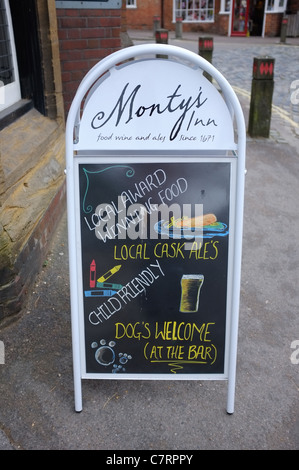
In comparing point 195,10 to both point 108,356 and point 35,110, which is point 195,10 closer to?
point 35,110

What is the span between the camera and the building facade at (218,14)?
74.8 ft

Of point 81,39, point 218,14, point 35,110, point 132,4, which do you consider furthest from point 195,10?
point 35,110

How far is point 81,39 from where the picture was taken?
4711mm

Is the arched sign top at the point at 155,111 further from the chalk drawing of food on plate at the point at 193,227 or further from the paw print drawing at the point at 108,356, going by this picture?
the paw print drawing at the point at 108,356

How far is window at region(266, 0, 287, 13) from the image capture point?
22578mm

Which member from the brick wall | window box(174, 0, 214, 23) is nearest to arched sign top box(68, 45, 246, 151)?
the brick wall

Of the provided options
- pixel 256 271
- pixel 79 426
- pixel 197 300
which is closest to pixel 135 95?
pixel 197 300

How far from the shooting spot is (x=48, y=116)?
14.7 ft

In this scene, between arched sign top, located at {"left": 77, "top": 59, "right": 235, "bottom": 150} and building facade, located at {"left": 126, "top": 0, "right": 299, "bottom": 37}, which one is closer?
arched sign top, located at {"left": 77, "top": 59, "right": 235, "bottom": 150}

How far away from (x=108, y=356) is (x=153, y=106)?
4.50 feet

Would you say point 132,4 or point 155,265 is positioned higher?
point 132,4

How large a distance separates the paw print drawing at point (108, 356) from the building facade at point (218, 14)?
75.7 feet

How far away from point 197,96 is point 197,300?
3.49 feet

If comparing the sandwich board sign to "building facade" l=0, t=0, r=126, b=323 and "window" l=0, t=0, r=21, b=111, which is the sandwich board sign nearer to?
"building facade" l=0, t=0, r=126, b=323
